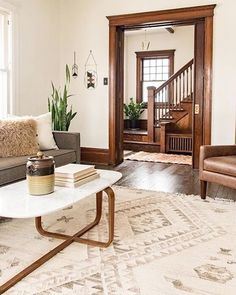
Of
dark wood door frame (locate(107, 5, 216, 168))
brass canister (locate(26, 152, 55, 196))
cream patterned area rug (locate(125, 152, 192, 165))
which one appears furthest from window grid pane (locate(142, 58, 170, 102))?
brass canister (locate(26, 152, 55, 196))

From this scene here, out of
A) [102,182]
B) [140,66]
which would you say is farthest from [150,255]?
[140,66]

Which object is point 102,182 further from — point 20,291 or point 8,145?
point 8,145

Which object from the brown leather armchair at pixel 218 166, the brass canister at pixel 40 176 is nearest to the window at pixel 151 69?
the brown leather armchair at pixel 218 166

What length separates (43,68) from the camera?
5.34 metres

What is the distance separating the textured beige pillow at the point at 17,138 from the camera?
3.22 metres

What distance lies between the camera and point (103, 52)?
5.41 meters

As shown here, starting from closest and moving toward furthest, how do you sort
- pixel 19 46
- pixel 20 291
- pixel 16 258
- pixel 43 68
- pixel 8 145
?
pixel 20 291
pixel 16 258
pixel 8 145
pixel 19 46
pixel 43 68

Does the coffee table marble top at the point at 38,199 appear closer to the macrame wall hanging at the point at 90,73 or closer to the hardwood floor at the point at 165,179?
the hardwood floor at the point at 165,179

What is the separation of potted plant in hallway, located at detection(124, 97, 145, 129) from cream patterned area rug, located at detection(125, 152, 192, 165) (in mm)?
2378

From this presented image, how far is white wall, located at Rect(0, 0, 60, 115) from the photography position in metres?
4.79

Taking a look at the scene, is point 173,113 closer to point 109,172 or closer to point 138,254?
point 109,172

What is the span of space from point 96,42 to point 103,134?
5.01 ft

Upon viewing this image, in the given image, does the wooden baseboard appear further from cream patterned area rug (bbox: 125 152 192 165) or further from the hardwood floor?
cream patterned area rug (bbox: 125 152 192 165)

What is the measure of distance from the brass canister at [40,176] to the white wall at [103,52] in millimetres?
3380
